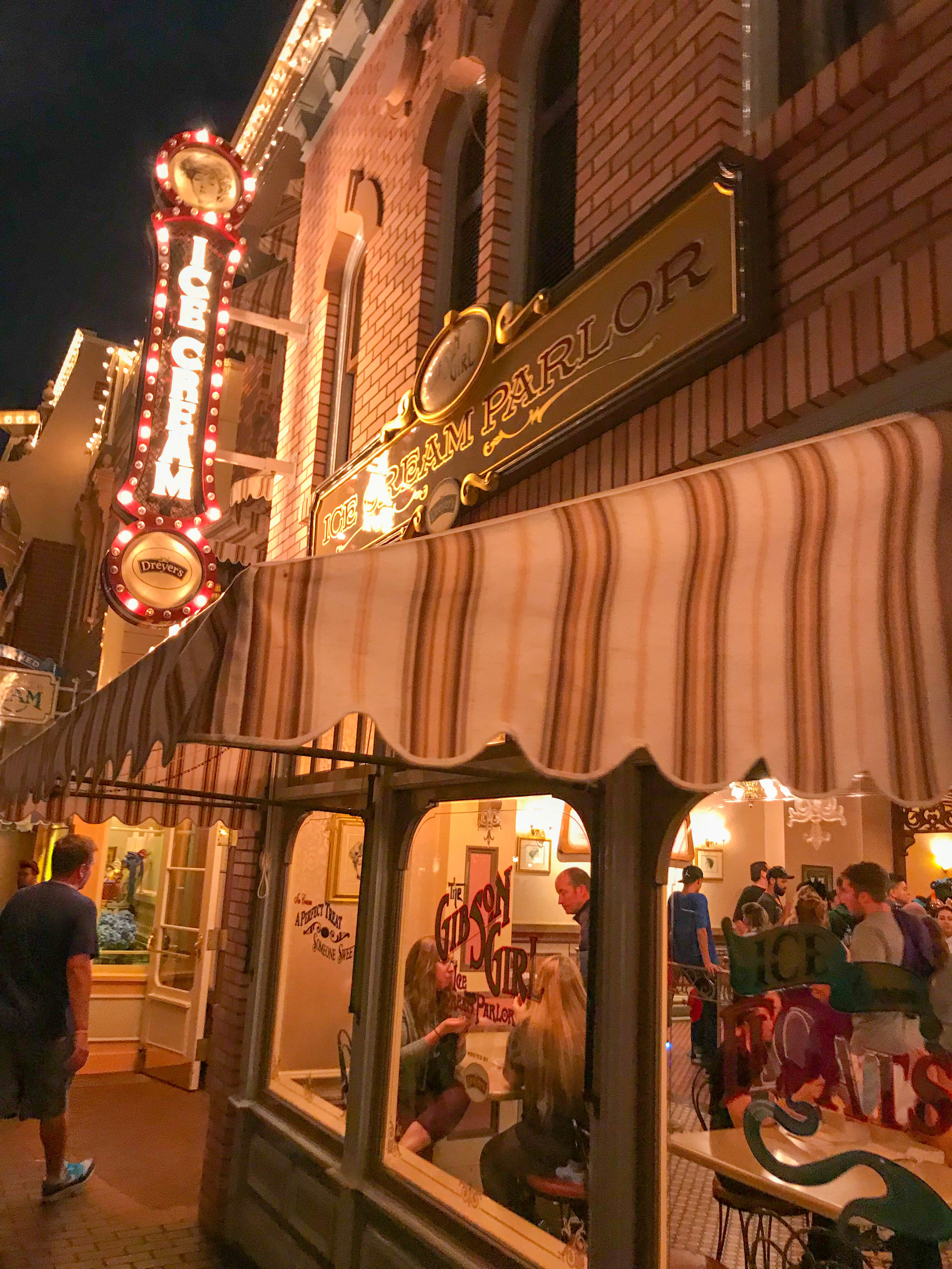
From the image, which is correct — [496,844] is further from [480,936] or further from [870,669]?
[870,669]

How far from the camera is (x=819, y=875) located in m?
2.94

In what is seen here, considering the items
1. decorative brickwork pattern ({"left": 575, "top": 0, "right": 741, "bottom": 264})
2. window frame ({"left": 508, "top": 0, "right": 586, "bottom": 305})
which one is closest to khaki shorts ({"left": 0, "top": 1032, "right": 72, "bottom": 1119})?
window frame ({"left": 508, "top": 0, "right": 586, "bottom": 305})

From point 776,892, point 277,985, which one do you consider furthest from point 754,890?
point 277,985

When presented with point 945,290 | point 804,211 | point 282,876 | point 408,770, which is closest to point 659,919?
point 408,770

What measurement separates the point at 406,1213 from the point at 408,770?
195cm

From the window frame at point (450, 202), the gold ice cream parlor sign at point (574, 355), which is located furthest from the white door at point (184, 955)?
the window frame at point (450, 202)

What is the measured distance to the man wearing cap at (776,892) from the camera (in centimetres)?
295

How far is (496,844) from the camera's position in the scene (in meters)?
4.19

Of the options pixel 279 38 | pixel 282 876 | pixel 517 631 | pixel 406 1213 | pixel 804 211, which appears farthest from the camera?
pixel 279 38

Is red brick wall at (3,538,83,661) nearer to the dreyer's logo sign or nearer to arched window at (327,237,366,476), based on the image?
arched window at (327,237,366,476)

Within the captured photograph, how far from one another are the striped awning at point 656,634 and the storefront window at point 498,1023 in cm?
159

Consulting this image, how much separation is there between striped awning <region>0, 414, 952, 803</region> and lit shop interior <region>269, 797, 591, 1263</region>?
1.56 m

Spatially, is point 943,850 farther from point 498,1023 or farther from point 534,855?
point 498,1023

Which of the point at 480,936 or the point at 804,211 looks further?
the point at 480,936
